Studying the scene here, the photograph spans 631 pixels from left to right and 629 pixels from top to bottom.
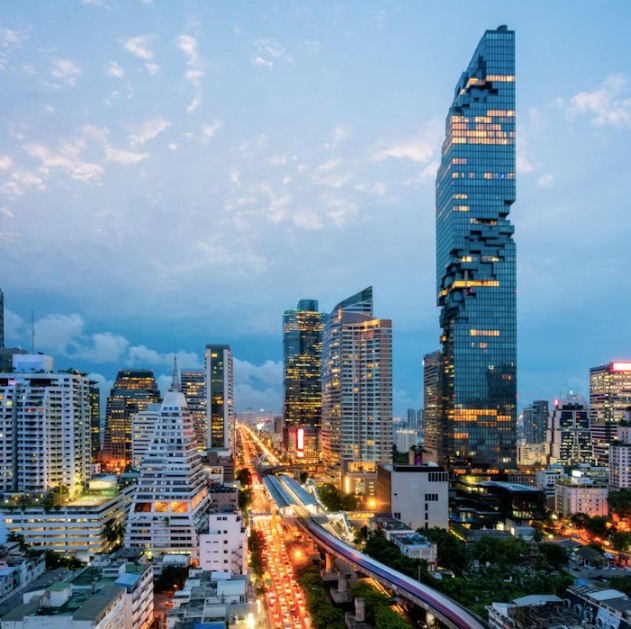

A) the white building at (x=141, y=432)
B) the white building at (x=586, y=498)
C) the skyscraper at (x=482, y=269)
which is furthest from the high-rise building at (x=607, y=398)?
the white building at (x=141, y=432)

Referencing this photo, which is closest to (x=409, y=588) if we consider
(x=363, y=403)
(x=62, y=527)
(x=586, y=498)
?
(x=62, y=527)

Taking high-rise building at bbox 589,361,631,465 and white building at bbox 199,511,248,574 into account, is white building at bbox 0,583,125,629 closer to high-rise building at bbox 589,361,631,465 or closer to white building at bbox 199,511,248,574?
white building at bbox 199,511,248,574

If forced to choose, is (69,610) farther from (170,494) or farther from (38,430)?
(38,430)

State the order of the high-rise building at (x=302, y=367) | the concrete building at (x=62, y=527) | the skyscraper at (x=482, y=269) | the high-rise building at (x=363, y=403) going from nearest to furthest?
the concrete building at (x=62, y=527) → the skyscraper at (x=482, y=269) → the high-rise building at (x=363, y=403) → the high-rise building at (x=302, y=367)

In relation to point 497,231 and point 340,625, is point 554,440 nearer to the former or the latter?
point 497,231

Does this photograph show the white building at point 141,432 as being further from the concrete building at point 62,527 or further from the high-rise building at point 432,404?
the high-rise building at point 432,404

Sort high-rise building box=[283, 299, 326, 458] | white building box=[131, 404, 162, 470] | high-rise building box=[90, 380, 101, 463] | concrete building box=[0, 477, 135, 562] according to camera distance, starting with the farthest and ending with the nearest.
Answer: high-rise building box=[283, 299, 326, 458] → high-rise building box=[90, 380, 101, 463] → white building box=[131, 404, 162, 470] → concrete building box=[0, 477, 135, 562]

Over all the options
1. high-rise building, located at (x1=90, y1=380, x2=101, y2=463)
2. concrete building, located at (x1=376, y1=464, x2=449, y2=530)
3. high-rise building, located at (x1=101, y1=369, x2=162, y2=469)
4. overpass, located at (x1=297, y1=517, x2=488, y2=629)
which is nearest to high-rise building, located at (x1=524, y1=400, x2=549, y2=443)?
concrete building, located at (x1=376, y1=464, x2=449, y2=530)
